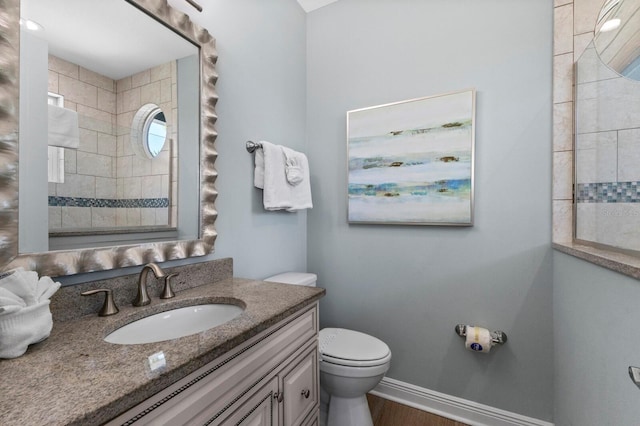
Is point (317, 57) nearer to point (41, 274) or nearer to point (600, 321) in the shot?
point (41, 274)

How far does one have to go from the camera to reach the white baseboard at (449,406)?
146 cm

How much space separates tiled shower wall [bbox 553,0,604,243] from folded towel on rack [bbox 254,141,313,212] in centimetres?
129

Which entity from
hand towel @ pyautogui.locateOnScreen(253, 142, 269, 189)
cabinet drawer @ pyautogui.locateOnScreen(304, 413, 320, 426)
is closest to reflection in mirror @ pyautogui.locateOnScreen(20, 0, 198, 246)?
hand towel @ pyautogui.locateOnScreen(253, 142, 269, 189)

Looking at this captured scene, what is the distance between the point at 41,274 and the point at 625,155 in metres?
1.92

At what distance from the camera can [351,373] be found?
51.0 inches

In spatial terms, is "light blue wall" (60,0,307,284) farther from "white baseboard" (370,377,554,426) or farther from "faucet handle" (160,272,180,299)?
"white baseboard" (370,377,554,426)

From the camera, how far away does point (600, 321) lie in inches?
36.4

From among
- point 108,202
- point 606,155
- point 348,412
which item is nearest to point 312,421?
point 348,412

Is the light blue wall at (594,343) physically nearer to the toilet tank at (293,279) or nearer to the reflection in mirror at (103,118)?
the toilet tank at (293,279)

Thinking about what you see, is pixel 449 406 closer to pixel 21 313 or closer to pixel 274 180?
pixel 274 180

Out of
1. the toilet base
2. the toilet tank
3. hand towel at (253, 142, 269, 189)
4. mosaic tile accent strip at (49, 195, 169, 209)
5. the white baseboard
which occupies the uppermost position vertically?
hand towel at (253, 142, 269, 189)

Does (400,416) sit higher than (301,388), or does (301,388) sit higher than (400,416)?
(301,388)

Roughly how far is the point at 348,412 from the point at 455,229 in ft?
3.60

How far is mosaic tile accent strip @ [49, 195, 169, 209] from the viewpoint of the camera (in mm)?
830
